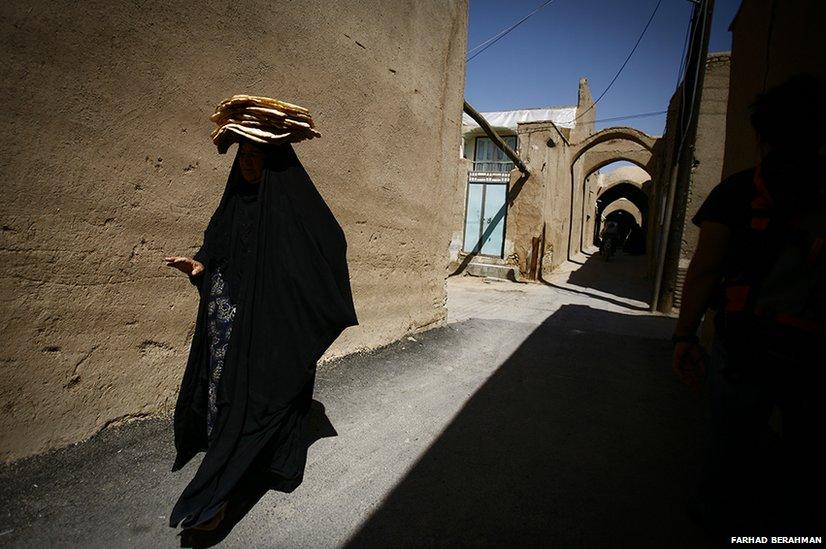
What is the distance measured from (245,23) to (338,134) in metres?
1.13

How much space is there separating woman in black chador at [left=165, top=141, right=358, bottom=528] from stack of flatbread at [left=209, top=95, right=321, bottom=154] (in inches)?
3.2

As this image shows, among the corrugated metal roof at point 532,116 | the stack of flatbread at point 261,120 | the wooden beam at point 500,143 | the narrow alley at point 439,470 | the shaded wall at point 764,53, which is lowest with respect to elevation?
the narrow alley at point 439,470

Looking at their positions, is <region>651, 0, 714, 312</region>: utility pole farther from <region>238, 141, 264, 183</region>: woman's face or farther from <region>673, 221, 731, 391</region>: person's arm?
<region>238, 141, 264, 183</region>: woman's face

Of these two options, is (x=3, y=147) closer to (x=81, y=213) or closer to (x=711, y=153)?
(x=81, y=213)

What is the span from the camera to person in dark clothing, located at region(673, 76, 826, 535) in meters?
1.28

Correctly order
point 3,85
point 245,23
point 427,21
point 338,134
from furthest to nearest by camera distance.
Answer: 1. point 427,21
2. point 338,134
3. point 245,23
4. point 3,85

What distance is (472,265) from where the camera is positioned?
13.3 m

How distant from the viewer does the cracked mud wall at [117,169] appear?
1.99 m

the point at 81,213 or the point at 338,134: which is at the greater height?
the point at 338,134

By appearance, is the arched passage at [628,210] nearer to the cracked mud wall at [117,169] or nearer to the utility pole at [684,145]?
the utility pole at [684,145]

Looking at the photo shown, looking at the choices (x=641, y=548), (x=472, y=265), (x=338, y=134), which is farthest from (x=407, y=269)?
(x=472, y=265)

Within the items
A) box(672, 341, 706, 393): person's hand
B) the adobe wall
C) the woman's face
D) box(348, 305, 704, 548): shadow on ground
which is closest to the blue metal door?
the adobe wall

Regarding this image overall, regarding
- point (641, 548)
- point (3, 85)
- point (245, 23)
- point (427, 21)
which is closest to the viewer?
point (641, 548)

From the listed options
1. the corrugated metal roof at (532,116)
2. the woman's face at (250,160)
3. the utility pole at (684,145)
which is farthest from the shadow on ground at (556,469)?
the corrugated metal roof at (532,116)
